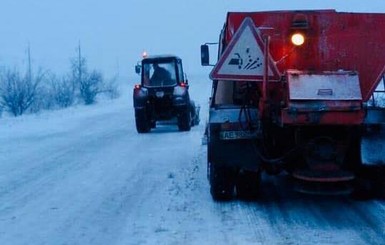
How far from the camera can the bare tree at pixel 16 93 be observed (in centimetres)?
4188

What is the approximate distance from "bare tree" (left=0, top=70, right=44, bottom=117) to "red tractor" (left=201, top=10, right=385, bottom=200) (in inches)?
1335

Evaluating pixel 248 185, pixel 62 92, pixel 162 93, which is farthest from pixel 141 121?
pixel 62 92

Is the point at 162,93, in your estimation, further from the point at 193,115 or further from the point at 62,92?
the point at 62,92

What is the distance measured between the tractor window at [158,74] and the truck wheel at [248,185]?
12825 mm

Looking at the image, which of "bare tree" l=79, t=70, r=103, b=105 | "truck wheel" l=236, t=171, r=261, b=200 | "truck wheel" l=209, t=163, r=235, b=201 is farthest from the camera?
"bare tree" l=79, t=70, r=103, b=105

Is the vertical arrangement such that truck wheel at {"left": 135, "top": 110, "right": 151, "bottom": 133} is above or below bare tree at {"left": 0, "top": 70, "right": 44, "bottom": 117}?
below

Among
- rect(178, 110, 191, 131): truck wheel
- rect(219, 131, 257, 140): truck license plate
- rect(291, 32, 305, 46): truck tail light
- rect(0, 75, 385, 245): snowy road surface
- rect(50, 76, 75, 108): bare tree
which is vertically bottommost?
rect(0, 75, 385, 245): snowy road surface

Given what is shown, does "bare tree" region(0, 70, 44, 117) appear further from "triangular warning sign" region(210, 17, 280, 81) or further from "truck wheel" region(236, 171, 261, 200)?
"triangular warning sign" region(210, 17, 280, 81)

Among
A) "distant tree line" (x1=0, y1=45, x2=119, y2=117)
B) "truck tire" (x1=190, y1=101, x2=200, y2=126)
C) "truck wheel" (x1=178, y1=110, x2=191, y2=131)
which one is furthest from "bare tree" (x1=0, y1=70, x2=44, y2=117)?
"truck wheel" (x1=178, y1=110, x2=191, y2=131)

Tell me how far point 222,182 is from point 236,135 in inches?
30.6

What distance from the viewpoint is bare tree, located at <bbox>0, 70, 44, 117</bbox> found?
41.9 meters

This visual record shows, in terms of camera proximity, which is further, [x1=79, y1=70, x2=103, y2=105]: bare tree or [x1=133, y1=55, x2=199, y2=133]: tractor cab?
[x1=79, y1=70, x2=103, y2=105]: bare tree

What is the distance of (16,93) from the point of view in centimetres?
4203

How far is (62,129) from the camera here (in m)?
24.3
